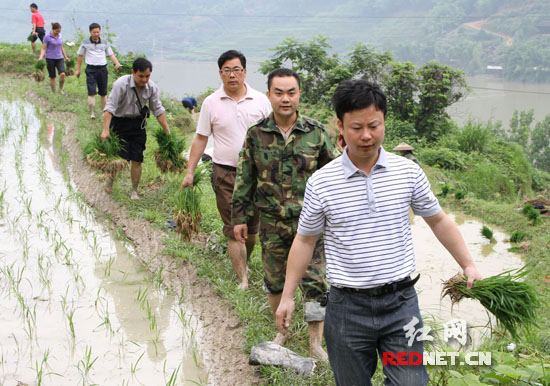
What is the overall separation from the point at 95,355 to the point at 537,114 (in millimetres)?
61824

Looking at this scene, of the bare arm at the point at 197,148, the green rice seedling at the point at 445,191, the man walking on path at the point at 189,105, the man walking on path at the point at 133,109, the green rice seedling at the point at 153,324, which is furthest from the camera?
the man walking on path at the point at 189,105

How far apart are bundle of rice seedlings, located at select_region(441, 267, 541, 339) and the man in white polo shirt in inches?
7.0

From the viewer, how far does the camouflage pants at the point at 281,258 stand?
3.42 metres

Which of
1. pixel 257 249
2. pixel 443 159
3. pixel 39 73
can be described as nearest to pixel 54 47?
pixel 39 73

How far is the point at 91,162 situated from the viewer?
6566 millimetres

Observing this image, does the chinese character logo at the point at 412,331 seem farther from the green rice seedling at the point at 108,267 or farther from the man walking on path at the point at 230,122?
the green rice seedling at the point at 108,267

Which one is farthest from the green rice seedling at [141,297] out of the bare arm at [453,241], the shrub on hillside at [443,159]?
the shrub on hillside at [443,159]

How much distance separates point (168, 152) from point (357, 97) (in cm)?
486

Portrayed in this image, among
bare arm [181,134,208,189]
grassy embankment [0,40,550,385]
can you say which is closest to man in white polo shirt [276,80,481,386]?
grassy embankment [0,40,550,385]

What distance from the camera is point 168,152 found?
6.79m

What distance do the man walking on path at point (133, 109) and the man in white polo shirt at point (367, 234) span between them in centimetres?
432

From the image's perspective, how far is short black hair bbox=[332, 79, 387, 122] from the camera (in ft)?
7.14

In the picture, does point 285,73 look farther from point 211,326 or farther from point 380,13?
A: point 380,13

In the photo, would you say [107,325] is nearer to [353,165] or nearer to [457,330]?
[457,330]
